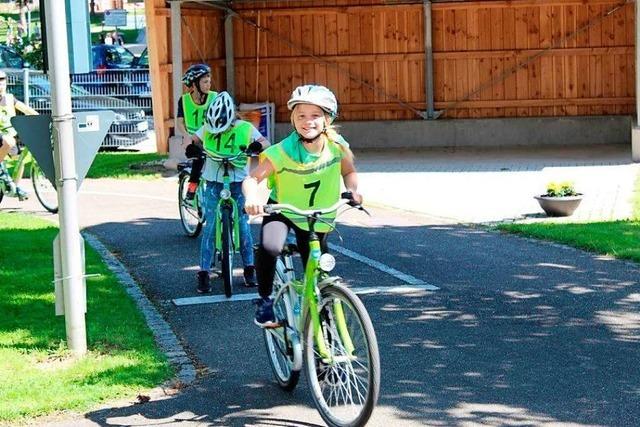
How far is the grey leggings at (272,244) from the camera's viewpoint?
753 cm

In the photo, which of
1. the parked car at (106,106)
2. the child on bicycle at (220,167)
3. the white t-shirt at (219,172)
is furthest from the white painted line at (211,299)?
the parked car at (106,106)

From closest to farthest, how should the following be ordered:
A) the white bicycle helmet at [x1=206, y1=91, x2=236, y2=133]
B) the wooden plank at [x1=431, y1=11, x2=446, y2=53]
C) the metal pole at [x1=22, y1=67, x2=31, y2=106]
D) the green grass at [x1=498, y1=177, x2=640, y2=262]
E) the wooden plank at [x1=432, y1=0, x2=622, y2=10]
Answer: the white bicycle helmet at [x1=206, y1=91, x2=236, y2=133] < the green grass at [x1=498, y1=177, x2=640, y2=262] < the wooden plank at [x1=432, y1=0, x2=622, y2=10] < the wooden plank at [x1=431, y1=11, x2=446, y2=53] < the metal pole at [x1=22, y1=67, x2=31, y2=106]

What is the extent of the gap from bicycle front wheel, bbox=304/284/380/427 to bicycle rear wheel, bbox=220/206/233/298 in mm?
3724

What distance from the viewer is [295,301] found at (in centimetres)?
761

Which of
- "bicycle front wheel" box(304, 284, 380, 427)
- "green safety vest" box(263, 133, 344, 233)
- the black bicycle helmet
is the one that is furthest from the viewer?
the black bicycle helmet

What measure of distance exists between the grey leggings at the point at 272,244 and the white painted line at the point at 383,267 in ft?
11.6

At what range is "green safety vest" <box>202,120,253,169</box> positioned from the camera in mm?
11445

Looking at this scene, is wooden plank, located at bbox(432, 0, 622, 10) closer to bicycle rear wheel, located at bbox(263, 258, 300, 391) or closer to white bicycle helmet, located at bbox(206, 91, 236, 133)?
white bicycle helmet, located at bbox(206, 91, 236, 133)

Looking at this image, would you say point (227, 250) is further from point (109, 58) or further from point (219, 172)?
point (109, 58)

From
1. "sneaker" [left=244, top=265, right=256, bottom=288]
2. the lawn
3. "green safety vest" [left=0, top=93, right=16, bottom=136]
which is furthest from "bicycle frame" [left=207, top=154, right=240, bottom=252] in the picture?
the lawn

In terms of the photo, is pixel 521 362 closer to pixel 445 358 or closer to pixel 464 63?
pixel 445 358

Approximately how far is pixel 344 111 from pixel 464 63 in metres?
2.50

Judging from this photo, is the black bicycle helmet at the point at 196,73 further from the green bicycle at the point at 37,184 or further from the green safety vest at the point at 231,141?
the green bicycle at the point at 37,184

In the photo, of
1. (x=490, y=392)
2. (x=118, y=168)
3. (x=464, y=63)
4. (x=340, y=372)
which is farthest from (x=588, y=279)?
(x=464, y=63)
